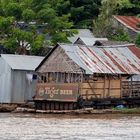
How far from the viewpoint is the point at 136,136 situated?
113 feet

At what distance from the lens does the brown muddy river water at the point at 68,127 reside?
33906mm

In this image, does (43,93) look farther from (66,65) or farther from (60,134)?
(60,134)

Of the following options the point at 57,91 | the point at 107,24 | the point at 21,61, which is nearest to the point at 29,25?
the point at 21,61

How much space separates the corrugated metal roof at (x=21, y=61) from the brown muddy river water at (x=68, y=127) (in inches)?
277

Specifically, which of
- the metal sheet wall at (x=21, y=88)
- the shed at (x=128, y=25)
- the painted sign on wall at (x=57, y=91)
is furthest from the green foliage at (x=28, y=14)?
the shed at (x=128, y=25)

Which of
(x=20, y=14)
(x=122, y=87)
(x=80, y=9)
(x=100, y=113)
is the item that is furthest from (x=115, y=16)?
(x=100, y=113)

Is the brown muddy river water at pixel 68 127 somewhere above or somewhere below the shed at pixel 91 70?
below

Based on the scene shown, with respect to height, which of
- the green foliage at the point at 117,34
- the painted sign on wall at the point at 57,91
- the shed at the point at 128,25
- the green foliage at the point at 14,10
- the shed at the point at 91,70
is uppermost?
the green foliage at the point at 14,10

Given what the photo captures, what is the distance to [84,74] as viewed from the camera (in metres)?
52.4

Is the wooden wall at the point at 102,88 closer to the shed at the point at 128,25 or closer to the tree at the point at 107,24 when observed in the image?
the tree at the point at 107,24

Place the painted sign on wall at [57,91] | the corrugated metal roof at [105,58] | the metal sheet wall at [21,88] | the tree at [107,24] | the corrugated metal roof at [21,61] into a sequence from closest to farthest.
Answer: the painted sign on wall at [57,91], the corrugated metal roof at [105,58], the metal sheet wall at [21,88], the corrugated metal roof at [21,61], the tree at [107,24]

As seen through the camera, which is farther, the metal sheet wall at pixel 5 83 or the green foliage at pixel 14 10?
the green foliage at pixel 14 10

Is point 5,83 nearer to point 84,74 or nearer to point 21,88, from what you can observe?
point 21,88

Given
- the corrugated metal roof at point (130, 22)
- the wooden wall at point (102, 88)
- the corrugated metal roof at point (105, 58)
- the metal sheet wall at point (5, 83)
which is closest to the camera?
the wooden wall at point (102, 88)
